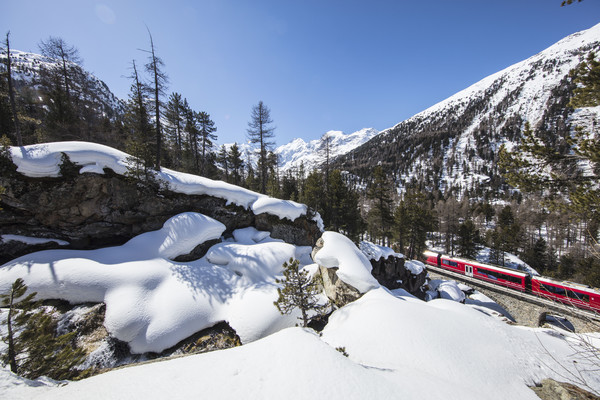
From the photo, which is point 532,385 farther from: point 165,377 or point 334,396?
point 165,377

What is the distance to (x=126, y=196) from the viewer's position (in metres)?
12.4

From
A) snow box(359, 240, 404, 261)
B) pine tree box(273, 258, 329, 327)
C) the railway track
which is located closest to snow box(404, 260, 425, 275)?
snow box(359, 240, 404, 261)

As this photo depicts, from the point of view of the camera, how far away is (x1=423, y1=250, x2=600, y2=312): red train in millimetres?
16953

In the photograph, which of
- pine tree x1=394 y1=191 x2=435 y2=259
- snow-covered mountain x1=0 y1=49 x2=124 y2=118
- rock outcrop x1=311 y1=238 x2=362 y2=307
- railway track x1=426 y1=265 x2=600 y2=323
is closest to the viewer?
rock outcrop x1=311 y1=238 x2=362 y2=307

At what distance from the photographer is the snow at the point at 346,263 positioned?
1055cm

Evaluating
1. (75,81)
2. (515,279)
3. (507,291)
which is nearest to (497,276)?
(515,279)

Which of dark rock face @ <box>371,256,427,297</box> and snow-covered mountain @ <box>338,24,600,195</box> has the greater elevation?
snow-covered mountain @ <box>338,24,600,195</box>

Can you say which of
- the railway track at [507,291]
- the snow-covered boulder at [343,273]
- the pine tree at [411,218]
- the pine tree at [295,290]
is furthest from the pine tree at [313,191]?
the railway track at [507,291]

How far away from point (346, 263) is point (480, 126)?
194 m

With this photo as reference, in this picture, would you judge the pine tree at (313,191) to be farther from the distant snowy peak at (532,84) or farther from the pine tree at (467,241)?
the distant snowy peak at (532,84)

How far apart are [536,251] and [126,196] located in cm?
6039

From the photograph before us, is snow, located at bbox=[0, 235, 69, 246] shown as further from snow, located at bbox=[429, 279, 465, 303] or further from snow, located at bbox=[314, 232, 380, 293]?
snow, located at bbox=[429, 279, 465, 303]

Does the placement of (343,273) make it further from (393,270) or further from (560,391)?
(393,270)

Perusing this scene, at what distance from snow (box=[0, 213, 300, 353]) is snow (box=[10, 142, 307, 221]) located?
4037mm
